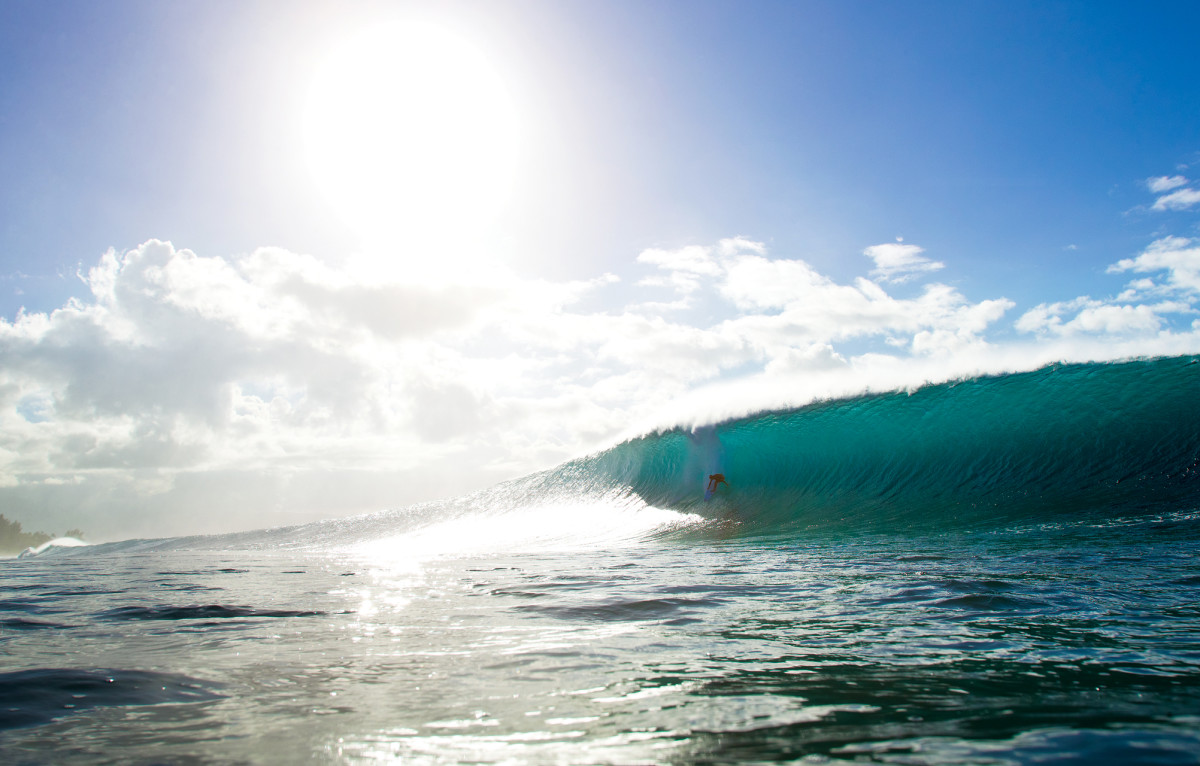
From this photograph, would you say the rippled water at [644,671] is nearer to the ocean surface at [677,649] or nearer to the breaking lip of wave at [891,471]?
the ocean surface at [677,649]

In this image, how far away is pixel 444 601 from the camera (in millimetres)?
4234

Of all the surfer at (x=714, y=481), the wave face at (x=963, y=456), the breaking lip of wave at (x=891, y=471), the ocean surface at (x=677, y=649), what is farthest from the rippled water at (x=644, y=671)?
the surfer at (x=714, y=481)

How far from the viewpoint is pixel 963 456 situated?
10.2 metres

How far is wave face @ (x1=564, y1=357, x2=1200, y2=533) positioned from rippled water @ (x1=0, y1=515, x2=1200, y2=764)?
13.6 ft

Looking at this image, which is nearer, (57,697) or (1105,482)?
(57,697)

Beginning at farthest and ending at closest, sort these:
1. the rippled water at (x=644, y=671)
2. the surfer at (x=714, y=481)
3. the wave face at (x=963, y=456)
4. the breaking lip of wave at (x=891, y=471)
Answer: the surfer at (x=714, y=481) < the breaking lip of wave at (x=891, y=471) < the wave face at (x=963, y=456) < the rippled water at (x=644, y=671)

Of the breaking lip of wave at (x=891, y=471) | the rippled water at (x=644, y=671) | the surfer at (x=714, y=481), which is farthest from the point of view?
the surfer at (x=714, y=481)

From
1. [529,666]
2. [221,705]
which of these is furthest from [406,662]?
[221,705]

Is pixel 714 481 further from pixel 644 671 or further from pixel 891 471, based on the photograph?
pixel 644 671

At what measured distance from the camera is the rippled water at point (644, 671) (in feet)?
4.78

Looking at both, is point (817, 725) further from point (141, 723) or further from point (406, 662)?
point (141, 723)

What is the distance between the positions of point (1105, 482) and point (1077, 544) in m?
3.55

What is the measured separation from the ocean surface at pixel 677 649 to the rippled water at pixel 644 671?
0.01 m

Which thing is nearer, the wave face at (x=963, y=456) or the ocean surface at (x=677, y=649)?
the ocean surface at (x=677, y=649)
